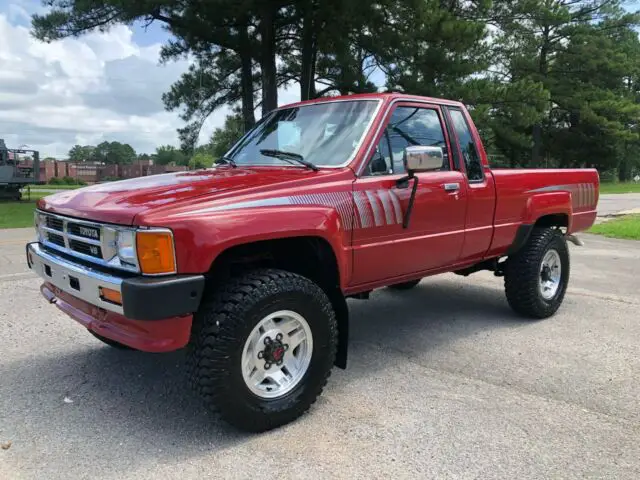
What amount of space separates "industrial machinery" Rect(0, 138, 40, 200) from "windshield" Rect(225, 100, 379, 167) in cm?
2003

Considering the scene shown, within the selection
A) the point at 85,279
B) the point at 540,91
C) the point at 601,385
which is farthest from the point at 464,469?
the point at 540,91

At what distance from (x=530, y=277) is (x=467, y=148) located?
1.43m

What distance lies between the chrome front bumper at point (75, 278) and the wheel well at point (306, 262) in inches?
27.1

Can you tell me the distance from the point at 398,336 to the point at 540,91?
60.0 feet

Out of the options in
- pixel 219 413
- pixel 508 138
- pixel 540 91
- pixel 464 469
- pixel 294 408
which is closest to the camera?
pixel 464 469

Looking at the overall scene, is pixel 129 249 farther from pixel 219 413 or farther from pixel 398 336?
pixel 398 336

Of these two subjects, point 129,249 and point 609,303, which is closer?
point 129,249

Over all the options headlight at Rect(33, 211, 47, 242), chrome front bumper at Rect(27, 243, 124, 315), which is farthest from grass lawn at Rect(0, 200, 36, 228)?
chrome front bumper at Rect(27, 243, 124, 315)

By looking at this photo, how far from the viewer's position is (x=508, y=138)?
29.3m

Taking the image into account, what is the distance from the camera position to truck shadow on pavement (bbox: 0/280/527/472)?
118 inches

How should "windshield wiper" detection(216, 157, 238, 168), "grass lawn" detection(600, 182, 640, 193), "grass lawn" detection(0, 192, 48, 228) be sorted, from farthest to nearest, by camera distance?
"grass lawn" detection(600, 182, 640, 193) → "grass lawn" detection(0, 192, 48, 228) → "windshield wiper" detection(216, 157, 238, 168)

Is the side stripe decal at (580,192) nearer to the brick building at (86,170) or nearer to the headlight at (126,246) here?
the headlight at (126,246)

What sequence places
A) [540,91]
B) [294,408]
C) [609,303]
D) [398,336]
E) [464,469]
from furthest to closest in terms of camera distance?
[540,91], [609,303], [398,336], [294,408], [464,469]

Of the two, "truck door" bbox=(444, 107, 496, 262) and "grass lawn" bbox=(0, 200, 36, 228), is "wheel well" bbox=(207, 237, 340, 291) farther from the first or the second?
"grass lawn" bbox=(0, 200, 36, 228)
